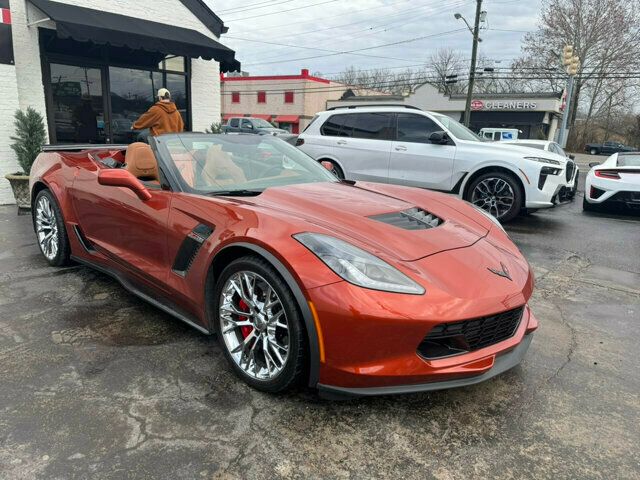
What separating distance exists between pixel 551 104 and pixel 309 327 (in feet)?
139

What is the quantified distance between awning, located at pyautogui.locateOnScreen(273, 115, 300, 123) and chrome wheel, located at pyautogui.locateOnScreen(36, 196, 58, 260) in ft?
132

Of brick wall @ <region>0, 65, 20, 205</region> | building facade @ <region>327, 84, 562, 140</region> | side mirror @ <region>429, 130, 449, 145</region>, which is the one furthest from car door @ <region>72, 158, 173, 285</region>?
building facade @ <region>327, 84, 562, 140</region>

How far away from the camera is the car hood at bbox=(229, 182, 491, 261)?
2.43 m

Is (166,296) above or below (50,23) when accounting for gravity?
below

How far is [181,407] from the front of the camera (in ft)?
7.73

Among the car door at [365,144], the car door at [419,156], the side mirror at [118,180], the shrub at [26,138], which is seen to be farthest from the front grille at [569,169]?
the shrub at [26,138]

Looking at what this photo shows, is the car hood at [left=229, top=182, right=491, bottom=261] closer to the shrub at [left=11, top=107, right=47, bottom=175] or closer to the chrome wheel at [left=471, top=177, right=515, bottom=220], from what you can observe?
the chrome wheel at [left=471, top=177, right=515, bottom=220]

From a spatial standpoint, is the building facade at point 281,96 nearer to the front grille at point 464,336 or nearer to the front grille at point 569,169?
the front grille at point 569,169

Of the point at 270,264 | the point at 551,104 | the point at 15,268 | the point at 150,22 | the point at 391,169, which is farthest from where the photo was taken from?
the point at 551,104

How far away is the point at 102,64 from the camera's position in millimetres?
9250

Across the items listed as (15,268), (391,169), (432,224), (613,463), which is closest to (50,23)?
(15,268)

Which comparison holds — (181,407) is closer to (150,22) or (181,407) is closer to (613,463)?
(613,463)

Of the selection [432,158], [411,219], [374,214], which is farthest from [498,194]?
[374,214]

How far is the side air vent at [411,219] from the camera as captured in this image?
276 cm
